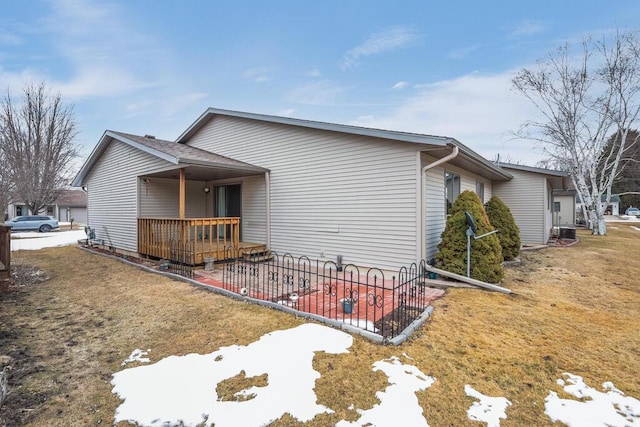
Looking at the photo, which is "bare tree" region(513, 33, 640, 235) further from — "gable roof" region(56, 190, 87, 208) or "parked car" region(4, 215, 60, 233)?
"gable roof" region(56, 190, 87, 208)

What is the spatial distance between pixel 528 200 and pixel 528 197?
0.48ft

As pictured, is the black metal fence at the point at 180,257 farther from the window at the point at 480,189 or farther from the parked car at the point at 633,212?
the parked car at the point at 633,212

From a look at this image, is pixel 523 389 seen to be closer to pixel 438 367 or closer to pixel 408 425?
pixel 438 367

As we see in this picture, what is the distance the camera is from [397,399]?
9.02 ft

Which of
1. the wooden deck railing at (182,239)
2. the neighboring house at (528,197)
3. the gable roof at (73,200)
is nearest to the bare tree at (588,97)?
the neighboring house at (528,197)

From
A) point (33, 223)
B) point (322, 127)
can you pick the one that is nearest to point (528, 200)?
point (322, 127)

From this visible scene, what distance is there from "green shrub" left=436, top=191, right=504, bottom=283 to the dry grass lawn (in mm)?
578

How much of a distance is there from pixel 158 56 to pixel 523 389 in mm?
15764

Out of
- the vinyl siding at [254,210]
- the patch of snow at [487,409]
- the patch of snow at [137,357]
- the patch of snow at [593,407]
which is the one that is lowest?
the patch of snow at [593,407]

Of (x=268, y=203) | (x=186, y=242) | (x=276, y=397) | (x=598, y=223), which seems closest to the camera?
(x=276, y=397)

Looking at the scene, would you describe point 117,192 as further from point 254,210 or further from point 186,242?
point 254,210

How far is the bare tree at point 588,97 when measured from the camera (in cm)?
1686

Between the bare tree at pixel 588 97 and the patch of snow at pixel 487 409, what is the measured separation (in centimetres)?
1983

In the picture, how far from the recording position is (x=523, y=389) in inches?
118
